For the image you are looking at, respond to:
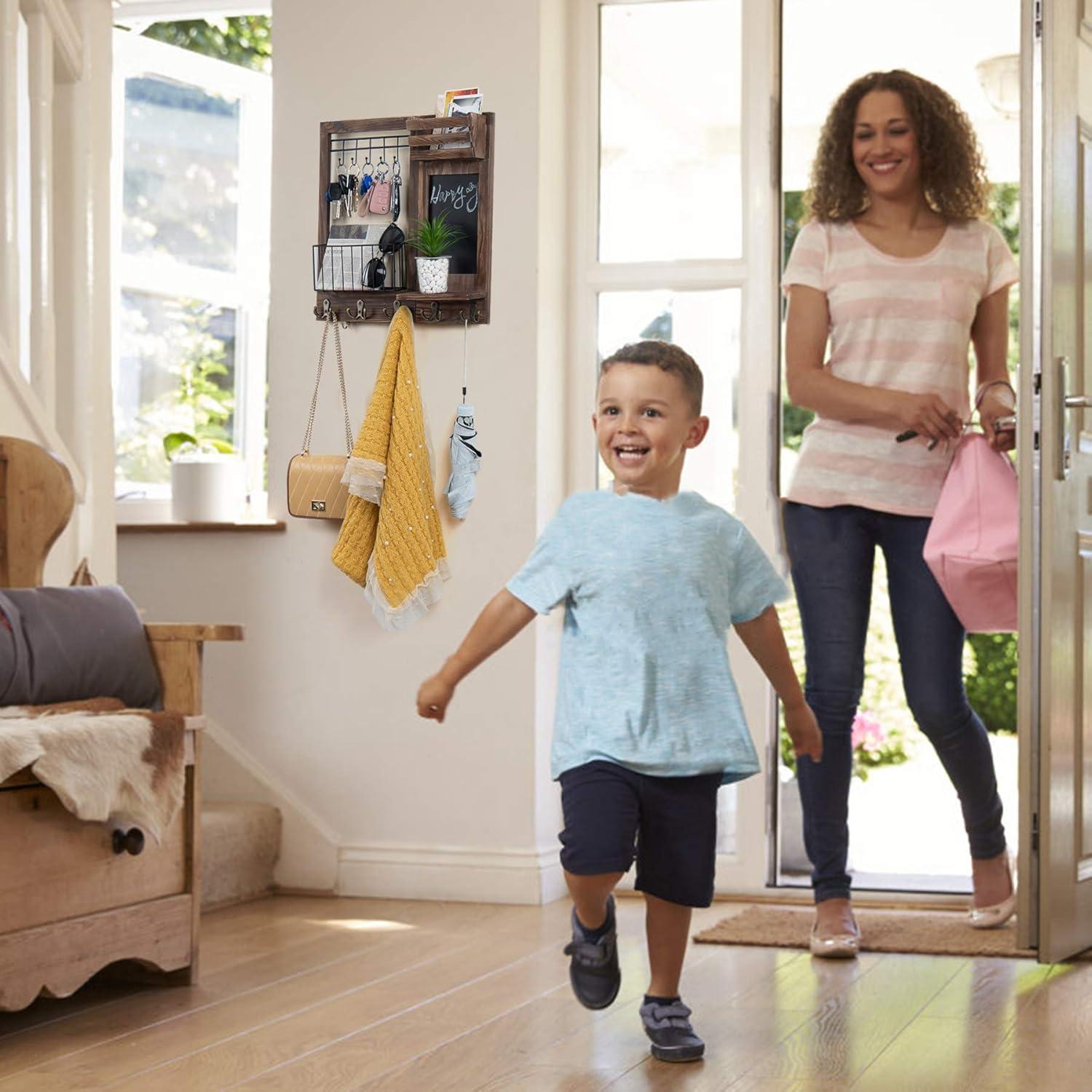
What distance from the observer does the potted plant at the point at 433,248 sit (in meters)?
2.99

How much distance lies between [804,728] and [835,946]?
2.12ft

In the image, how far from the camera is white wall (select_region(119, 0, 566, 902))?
10.5ft

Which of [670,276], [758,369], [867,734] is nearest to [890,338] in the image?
[758,369]

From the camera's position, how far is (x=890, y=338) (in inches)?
104

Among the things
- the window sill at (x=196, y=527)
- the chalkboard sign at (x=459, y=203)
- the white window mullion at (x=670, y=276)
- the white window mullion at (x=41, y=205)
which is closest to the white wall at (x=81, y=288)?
the white window mullion at (x=41, y=205)

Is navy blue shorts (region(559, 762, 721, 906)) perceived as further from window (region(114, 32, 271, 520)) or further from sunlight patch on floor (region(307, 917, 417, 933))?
window (region(114, 32, 271, 520))

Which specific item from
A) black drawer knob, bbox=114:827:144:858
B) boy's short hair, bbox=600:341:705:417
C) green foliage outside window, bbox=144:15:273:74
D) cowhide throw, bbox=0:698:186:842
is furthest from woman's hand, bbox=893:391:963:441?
green foliage outside window, bbox=144:15:273:74

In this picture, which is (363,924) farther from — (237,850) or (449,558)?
(449,558)

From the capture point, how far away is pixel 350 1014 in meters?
2.17

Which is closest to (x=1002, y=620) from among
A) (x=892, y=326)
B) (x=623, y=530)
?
(x=892, y=326)

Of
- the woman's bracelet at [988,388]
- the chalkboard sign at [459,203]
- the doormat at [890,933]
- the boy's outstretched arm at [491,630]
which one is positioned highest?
the chalkboard sign at [459,203]

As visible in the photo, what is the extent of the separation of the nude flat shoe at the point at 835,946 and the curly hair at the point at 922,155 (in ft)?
3.80

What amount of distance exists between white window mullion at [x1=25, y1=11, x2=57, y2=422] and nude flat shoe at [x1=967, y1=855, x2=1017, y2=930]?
1.79 metres

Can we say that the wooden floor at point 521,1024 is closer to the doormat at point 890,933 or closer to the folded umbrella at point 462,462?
the doormat at point 890,933
